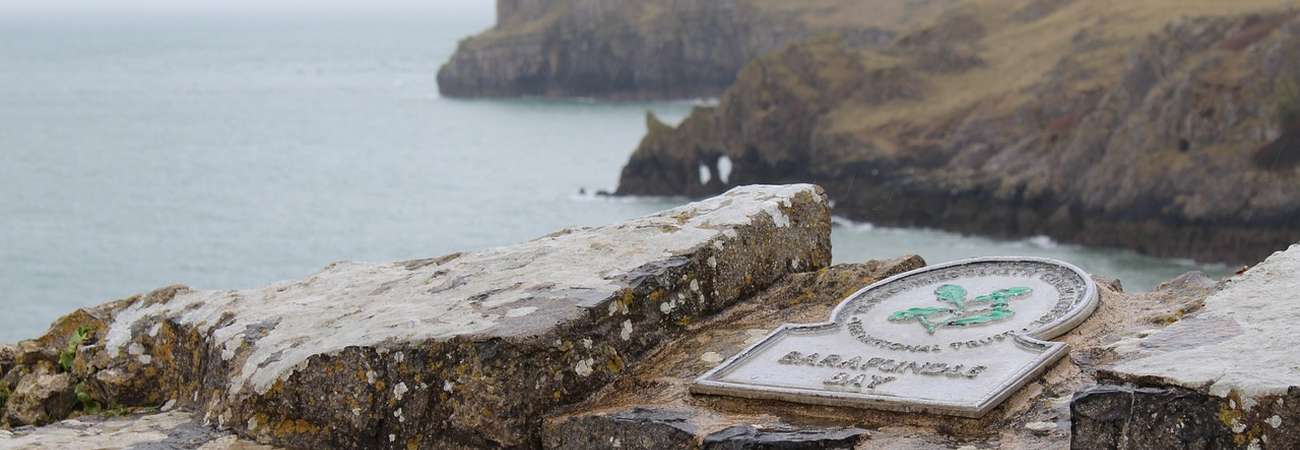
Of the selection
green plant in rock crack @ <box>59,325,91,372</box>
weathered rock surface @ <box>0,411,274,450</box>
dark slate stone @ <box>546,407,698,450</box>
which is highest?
dark slate stone @ <box>546,407,698,450</box>

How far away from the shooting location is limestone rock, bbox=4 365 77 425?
8.85 meters

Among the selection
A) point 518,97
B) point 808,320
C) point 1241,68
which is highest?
point 808,320

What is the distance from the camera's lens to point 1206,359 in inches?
236

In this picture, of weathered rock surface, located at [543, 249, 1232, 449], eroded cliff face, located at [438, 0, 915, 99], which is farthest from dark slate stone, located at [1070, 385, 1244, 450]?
eroded cliff face, located at [438, 0, 915, 99]

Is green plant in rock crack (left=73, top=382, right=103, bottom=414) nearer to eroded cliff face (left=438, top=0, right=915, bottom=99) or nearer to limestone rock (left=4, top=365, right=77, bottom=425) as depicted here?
limestone rock (left=4, top=365, right=77, bottom=425)

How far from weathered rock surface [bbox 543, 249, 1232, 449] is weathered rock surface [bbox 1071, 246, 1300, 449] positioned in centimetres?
46

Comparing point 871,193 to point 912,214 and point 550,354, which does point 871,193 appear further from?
point 550,354

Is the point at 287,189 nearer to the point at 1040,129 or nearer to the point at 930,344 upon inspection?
the point at 1040,129

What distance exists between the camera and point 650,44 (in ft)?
464

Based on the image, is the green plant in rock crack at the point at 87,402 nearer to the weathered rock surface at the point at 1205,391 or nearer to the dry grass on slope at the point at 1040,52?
the weathered rock surface at the point at 1205,391

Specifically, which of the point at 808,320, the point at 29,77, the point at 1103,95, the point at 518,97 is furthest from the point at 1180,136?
the point at 29,77

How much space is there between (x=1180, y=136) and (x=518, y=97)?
95159mm

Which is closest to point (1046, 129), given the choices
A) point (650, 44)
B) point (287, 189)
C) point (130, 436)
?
point (287, 189)

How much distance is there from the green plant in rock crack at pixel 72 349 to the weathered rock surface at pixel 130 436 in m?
0.98
